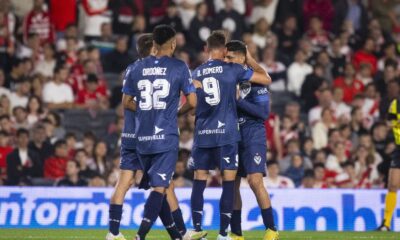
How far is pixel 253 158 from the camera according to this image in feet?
45.9

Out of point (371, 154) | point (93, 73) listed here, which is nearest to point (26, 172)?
point (93, 73)

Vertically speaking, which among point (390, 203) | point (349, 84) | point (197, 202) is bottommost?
point (390, 203)

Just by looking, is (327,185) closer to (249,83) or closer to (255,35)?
(255,35)

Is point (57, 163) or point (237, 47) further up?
point (237, 47)

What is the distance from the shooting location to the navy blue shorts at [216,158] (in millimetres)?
13711

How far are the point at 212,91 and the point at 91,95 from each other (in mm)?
8964

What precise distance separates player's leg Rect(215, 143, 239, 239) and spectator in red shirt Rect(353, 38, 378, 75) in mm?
11550

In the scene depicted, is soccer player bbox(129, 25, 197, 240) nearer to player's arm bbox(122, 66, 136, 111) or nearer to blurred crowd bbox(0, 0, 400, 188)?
player's arm bbox(122, 66, 136, 111)

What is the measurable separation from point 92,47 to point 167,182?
35.1ft

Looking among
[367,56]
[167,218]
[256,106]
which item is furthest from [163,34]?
[367,56]

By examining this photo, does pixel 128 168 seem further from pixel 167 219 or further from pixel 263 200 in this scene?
pixel 263 200

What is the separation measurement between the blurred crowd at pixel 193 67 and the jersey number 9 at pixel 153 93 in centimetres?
704

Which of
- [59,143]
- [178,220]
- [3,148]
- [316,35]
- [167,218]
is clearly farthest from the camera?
[316,35]

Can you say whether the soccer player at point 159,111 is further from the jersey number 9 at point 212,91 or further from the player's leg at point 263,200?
the player's leg at point 263,200
